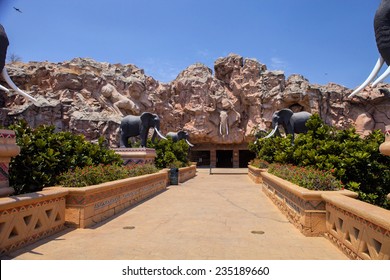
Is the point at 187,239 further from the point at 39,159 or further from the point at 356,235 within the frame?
the point at 39,159

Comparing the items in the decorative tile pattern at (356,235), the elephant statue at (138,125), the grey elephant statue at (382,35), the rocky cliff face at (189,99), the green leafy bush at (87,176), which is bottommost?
the decorative tile pattern at (356,235)

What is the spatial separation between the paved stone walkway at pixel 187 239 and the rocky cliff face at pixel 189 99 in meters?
22.1

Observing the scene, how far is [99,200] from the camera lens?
6230 mm

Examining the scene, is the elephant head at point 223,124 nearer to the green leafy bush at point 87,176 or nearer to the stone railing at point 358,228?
the green leafy bush at point 87,176

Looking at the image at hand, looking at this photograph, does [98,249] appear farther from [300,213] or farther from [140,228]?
[300,213]

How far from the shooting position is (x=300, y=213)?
17.9ft

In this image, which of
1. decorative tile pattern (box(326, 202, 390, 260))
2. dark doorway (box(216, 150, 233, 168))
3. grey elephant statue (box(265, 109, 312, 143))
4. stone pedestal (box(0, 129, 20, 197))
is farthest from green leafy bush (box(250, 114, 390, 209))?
dark doorway (box(216, 150, 233, 168))

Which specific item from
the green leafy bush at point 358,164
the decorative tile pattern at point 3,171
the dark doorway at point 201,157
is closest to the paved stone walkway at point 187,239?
the decorative tile pattern at point 3,171

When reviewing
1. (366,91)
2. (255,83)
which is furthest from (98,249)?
(366,91)

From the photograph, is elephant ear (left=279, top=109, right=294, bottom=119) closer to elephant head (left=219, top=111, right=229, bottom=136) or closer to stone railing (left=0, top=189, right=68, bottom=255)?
stone railing (left=0, top=189, right=68, bottom=255)

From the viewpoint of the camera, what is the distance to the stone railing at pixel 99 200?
18.1 feet

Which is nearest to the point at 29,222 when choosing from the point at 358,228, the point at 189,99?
the point at 358,228

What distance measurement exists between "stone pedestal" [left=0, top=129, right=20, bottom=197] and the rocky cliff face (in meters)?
23.0

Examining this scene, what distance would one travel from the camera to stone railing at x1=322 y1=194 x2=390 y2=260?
311cm
